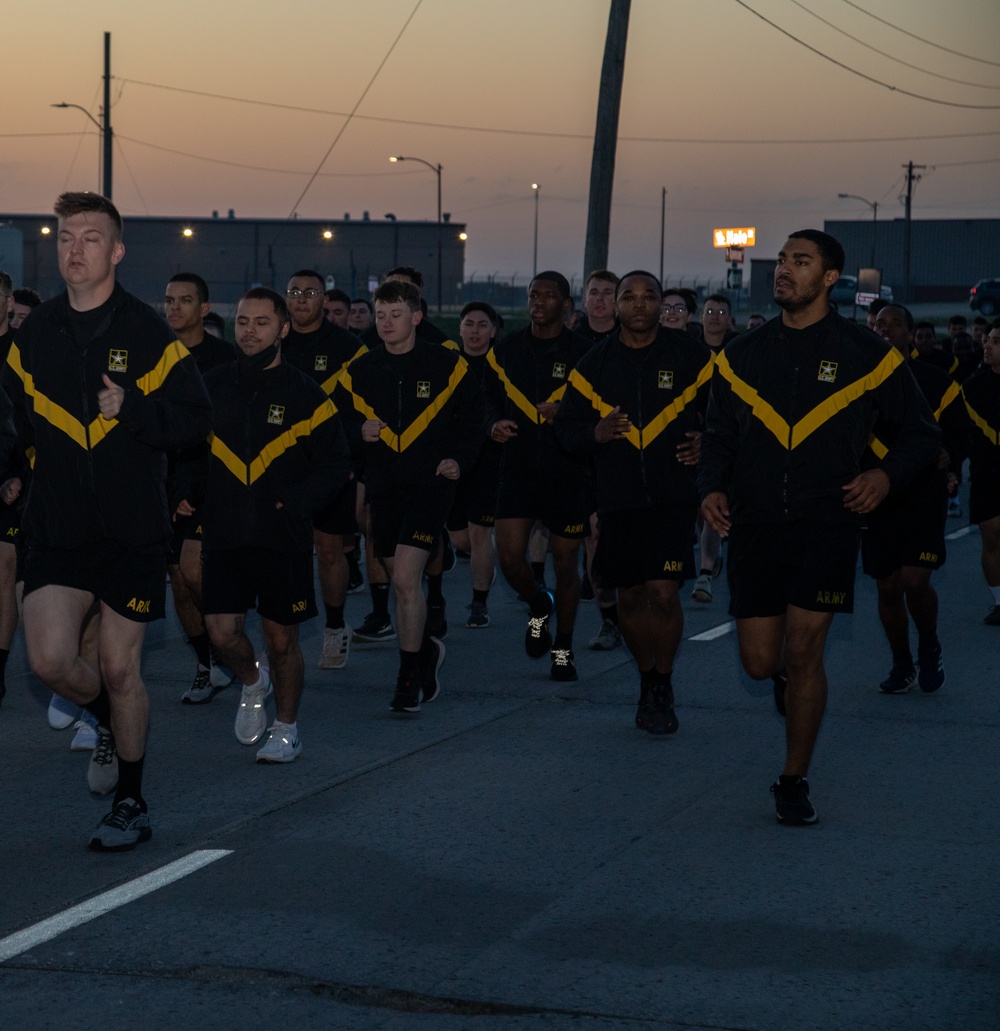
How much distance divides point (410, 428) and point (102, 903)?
3.95 m

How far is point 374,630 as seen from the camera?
34.6 ft

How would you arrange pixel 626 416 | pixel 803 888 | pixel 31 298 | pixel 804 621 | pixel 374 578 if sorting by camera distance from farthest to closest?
pixel 31 298
pixel 374 578
pixel 626 416
pixel 804 621
pixel 803 888

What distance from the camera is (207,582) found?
7230 millimetres

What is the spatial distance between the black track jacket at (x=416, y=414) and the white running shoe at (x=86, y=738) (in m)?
2.11

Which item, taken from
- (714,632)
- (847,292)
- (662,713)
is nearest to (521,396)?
(714,632)

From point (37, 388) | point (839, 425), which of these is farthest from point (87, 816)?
point (839, 425)

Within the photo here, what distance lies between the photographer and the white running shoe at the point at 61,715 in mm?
7672

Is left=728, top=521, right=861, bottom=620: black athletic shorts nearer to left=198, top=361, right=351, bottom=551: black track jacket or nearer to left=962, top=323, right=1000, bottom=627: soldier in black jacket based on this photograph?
left=198, top=361, right=351, bottom=551: black track jacket

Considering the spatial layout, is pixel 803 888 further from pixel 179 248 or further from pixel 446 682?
pixel 179 248

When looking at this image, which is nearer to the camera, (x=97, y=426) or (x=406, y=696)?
(x=97, y=426)

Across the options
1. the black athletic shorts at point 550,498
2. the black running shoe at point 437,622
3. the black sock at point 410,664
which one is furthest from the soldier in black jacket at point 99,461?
the black running shoe at point 437,622

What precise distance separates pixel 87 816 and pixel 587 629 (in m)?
5.34

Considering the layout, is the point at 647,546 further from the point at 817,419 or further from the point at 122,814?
the point at 122,814

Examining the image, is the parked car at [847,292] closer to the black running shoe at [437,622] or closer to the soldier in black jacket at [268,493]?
the black running shoe at [437,622]
